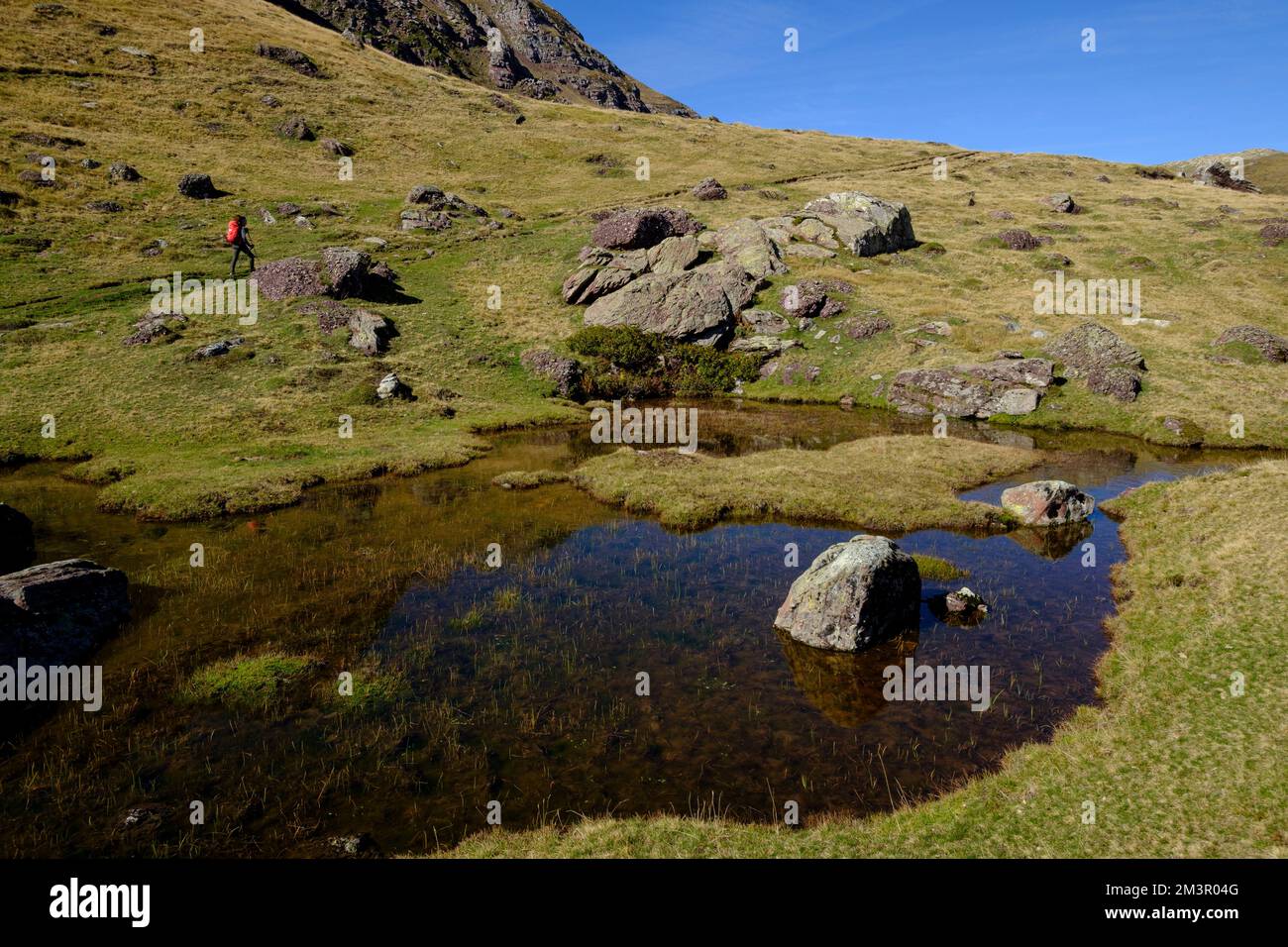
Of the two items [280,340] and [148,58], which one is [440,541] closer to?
[280,340]

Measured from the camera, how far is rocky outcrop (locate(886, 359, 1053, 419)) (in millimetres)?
56969

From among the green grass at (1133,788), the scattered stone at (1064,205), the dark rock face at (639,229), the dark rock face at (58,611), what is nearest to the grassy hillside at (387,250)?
the scattered stone at (1064,205)

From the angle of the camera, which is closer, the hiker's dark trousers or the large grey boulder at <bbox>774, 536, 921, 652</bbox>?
the large grey boulder at <bbox>774, 536, 921, 652</bbox>

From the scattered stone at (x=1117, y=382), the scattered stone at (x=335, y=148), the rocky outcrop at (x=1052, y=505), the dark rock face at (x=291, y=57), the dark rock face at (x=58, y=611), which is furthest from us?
the dark rock face at (x=291, y=57)

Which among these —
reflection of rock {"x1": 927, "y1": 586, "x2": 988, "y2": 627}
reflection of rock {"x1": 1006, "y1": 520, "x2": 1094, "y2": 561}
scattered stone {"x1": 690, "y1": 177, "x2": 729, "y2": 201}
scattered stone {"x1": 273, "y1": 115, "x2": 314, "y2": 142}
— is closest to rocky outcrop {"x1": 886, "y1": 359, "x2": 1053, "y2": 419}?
reflection of rock {"x1": 1006, "y1": 520, "x2": 1094, "y2": 561}

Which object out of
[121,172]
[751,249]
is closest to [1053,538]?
[751,249]

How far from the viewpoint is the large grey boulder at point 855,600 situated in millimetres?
20578

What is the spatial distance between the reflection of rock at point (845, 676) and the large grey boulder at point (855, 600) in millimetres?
372

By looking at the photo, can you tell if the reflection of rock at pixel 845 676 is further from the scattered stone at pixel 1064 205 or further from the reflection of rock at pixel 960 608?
the scattered stone at pixel 1064 205

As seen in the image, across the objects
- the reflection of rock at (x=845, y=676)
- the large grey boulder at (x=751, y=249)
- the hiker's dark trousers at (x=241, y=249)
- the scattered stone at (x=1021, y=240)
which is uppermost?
the scattered stone at (x=1021, y=240)

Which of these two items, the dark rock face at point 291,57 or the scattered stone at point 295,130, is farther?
the dark rock face at point 291,57

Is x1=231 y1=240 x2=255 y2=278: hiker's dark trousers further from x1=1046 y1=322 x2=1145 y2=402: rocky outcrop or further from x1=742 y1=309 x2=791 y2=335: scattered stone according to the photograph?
x1=1046 y1=322 x2=1145 y2=402: rocky outcrop

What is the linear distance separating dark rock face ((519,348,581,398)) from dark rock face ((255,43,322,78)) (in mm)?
114777
